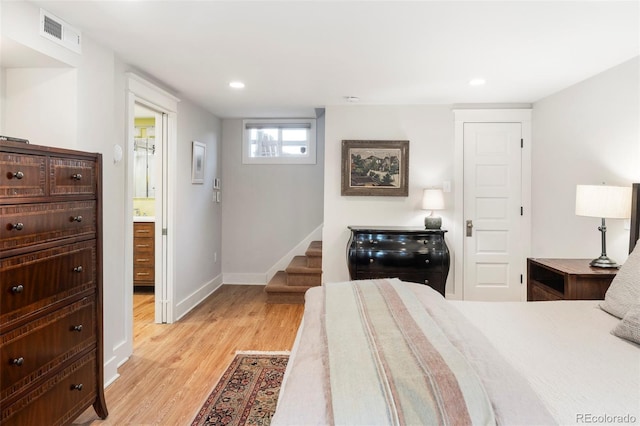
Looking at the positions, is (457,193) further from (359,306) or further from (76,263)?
(76,263)

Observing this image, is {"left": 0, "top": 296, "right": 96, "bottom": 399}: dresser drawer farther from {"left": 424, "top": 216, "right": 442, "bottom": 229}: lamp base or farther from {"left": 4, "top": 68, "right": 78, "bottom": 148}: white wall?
{"left": 424, "top": 216, "right": 442, "bottom": 229}: lamp base

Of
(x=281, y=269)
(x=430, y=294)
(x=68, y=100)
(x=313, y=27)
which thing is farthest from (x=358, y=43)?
(x=281, y=269)

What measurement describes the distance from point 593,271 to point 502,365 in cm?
181

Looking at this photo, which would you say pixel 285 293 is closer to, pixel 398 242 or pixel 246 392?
pixel 398 242

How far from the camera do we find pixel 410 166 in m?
4.14

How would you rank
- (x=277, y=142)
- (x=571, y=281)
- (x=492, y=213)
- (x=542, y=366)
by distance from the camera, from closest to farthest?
(x=542, y=366), (x=571, y=281), (x=492, y=213), (x=277, y=142)

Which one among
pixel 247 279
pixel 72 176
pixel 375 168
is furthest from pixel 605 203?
pixel 247 279

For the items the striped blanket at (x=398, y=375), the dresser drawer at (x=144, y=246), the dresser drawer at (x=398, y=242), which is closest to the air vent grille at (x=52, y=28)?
the striped blanket at (x=398, y=375)

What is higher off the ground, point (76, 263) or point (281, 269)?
point (76, 263)

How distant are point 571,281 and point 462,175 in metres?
1.92

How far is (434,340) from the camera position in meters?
1.27

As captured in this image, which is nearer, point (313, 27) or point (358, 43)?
point (313, 27)

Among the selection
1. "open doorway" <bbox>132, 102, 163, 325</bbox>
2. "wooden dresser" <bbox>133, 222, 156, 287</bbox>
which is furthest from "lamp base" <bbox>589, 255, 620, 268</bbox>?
"wooden dresser" <bbox>133, 222, 156, 287</bbox>

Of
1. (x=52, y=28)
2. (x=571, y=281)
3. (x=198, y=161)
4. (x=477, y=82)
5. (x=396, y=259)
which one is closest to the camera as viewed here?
Result: (x=52, y=28)
